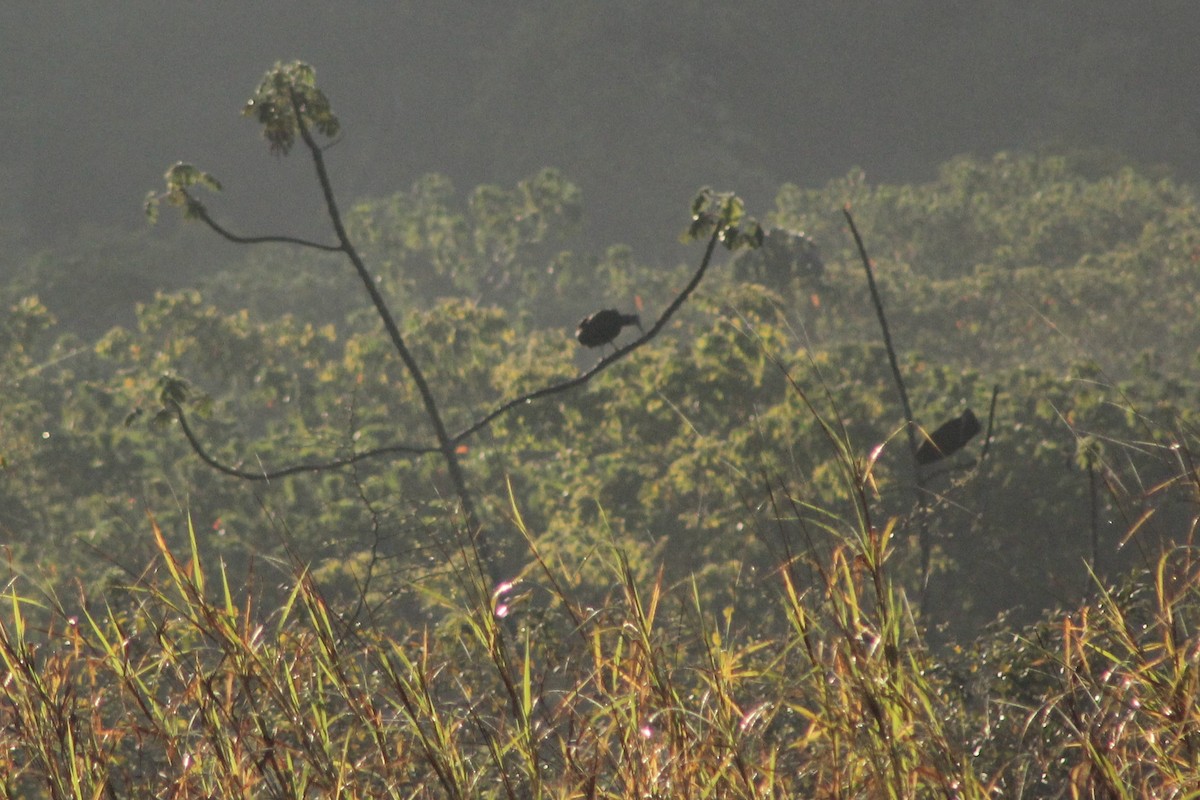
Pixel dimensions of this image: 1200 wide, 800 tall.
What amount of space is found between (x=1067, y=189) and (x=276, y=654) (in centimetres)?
1407

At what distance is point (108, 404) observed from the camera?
9547 millimetres

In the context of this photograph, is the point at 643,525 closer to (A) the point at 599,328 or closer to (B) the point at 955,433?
(A) the point at 599,328

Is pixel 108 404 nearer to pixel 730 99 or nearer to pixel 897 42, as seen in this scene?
pixel 730 99

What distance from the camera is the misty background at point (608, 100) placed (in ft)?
86.4

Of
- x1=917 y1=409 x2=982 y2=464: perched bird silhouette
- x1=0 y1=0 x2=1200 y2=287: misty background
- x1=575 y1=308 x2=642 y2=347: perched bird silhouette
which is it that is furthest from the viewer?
x1=0 y1=0 x2=1200 y2=287: misty background

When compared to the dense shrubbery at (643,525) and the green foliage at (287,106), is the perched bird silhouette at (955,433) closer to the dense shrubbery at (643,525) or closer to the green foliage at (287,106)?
the dense shrubbery at (643,525)

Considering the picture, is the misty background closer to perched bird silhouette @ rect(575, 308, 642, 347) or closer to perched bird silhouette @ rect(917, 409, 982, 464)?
perched bird silhouette @ rect(575, 308, 642, 347)

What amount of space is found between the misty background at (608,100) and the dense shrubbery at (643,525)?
8613 mm

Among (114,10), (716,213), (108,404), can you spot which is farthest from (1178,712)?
(114,10)

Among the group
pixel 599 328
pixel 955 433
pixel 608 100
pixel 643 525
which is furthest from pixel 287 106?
→ pixel 608 100

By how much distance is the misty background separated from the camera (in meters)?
26.3

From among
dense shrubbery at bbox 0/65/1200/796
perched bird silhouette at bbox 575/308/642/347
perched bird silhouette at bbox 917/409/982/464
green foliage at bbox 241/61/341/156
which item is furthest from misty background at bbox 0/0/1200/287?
perched bird silhouette at bbox 917/409/982/464

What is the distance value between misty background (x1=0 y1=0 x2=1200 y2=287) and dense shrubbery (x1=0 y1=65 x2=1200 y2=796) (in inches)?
339

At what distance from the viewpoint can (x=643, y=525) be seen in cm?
661
